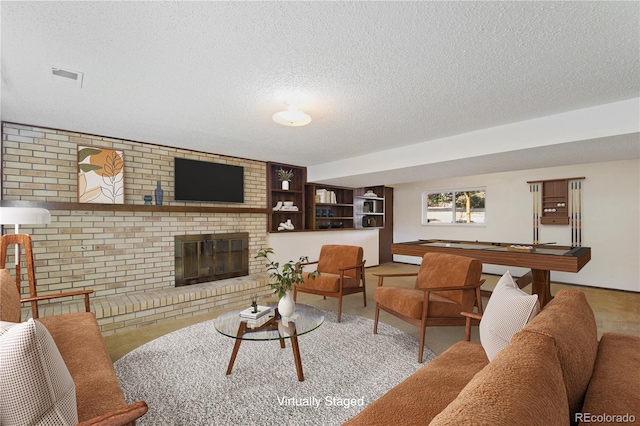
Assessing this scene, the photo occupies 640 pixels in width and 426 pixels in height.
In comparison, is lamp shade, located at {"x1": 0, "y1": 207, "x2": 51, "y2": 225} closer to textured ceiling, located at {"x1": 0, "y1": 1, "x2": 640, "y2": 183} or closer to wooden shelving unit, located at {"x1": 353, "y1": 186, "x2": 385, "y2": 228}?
textured ceiling, located at {"x1": 0, "y1": 1, "x2": 640, "y2": 183}

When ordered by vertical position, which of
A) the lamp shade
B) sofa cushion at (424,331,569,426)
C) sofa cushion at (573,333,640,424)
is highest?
the lamp shade

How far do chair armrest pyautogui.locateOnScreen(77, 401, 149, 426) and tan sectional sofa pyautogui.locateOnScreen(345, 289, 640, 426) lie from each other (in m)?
0.76

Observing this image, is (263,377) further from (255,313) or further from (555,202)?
(555,202)

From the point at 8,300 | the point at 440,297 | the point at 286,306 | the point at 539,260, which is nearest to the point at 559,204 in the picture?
the point at 539,260

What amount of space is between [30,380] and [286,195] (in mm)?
5004

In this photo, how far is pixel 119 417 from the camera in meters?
1.00

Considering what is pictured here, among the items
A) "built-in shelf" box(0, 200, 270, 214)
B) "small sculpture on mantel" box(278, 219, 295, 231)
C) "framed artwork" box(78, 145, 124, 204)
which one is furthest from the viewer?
"small sculpture on mantel" box(278, 219, 295, 231)

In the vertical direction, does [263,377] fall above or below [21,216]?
below

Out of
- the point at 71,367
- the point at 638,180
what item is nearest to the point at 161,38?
the point at 71,367

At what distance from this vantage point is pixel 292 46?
1.72m

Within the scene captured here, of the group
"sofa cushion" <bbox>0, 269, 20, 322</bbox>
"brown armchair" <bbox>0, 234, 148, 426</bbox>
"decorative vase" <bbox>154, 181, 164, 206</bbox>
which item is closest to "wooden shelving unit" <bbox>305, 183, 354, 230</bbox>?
"decorative vase" <bbox>154, 181, 164, 206</bbox>

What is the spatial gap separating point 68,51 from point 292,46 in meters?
1.34

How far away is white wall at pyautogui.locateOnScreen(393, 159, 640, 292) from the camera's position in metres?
4.63

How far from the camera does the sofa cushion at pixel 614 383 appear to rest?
2.94ft
